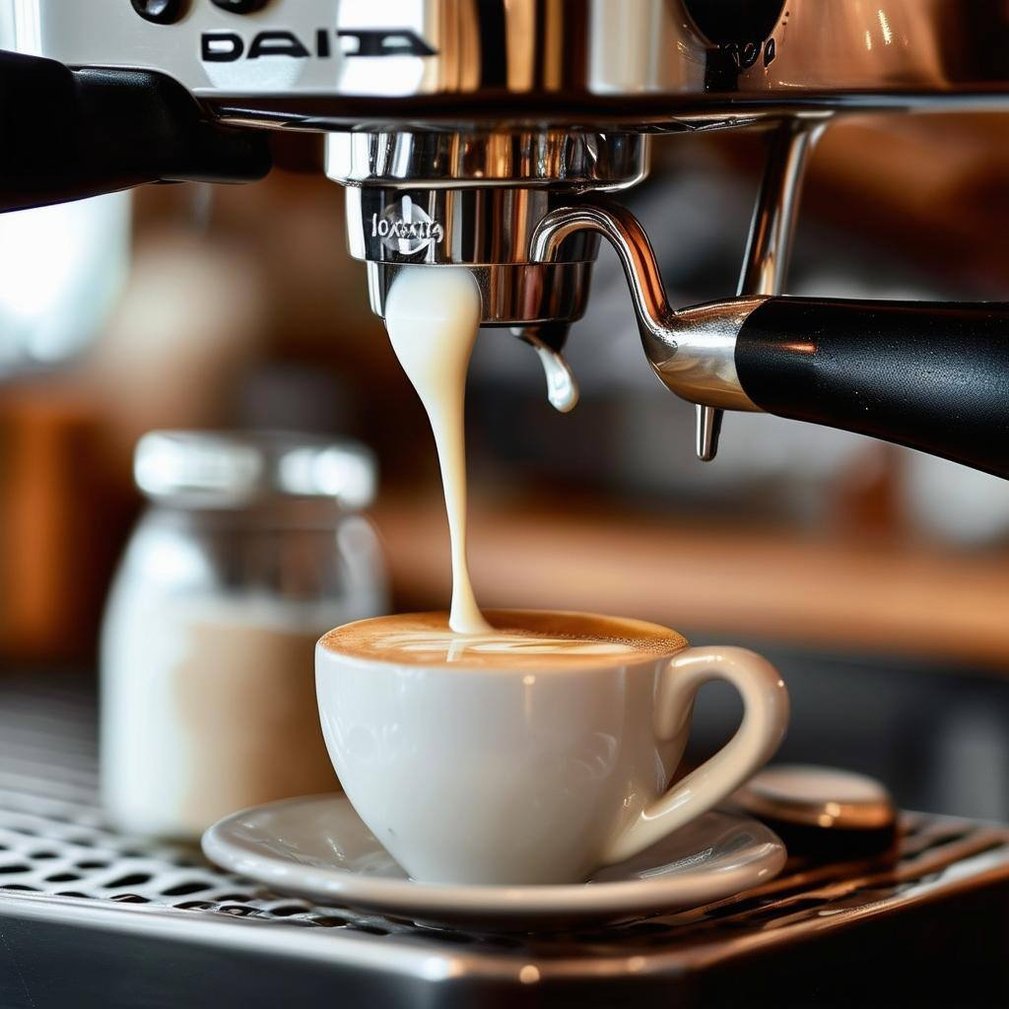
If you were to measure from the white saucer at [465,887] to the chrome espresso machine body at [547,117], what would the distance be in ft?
0.36

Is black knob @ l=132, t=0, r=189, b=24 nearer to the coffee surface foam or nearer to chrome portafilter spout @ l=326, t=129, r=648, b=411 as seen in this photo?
chrome portafilter spout @ l=326, t=129, r=648, b=411

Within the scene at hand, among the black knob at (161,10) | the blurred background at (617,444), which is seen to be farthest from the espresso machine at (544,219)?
the blurred background at (617,444)

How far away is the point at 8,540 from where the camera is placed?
883mm

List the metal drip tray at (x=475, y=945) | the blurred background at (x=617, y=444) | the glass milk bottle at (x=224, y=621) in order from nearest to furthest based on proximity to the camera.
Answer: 1. the metal drip tray at (x=475, y=945)
2. the glass milk bottle at (x=224, y=621)
3. the blurred background at (x=617, y=444)

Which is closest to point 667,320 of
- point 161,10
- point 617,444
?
point 161,10

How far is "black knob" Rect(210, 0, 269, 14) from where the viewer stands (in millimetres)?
371

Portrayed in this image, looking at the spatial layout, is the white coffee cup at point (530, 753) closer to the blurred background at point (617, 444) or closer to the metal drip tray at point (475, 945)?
the metal drip tray at point (475, 945)

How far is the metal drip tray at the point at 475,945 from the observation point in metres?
0.34

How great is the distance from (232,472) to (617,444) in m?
0.30

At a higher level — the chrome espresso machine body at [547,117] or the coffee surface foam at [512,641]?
the chrome espresso machine body at [547,117]

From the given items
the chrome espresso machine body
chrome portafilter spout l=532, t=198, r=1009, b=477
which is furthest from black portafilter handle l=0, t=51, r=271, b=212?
chrome portafilter spout l=532, t=198, r=1009, b=477

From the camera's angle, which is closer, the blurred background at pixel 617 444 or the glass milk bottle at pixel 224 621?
the glass milk bottle at pixel 224 621

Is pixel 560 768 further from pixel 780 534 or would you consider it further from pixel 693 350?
pixel 780 534

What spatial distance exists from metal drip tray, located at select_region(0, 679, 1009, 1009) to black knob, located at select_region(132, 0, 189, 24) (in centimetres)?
21
